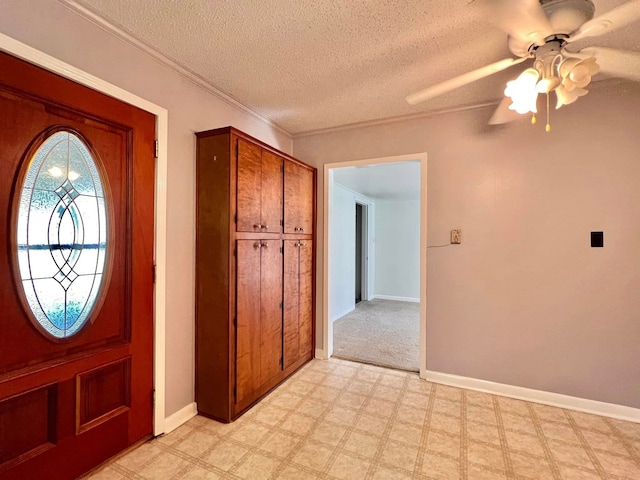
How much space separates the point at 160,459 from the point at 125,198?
1491 millimetres

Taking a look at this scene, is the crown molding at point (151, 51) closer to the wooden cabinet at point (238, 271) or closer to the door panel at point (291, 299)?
the wooden cabinet at point (238, 271)

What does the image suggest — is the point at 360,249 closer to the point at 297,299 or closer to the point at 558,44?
the point at 297,299

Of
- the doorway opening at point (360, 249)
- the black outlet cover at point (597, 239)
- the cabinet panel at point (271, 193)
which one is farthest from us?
the doorway opening at point (360, 249)

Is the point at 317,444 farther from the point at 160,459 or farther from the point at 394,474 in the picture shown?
the point at 160,459

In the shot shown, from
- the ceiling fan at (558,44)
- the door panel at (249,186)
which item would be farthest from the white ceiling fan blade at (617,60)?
the door panel at (249,186)

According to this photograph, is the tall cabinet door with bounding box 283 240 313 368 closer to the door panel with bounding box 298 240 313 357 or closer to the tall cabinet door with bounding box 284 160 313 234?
the door panel with bounding box 298 240 313 357

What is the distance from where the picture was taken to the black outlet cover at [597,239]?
2.18 m

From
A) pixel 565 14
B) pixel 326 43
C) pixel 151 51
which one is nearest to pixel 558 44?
pixel 565 14

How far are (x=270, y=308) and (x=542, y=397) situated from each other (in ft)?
7.38

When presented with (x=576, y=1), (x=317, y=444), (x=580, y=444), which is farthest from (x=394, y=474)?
(x=576, y=1)

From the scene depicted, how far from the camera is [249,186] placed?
2.16 metres

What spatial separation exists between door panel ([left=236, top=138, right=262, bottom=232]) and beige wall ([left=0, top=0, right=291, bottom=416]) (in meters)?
0.35

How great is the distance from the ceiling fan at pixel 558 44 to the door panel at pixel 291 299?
1.79m

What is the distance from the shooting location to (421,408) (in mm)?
2234
